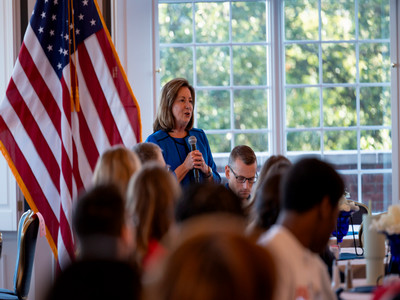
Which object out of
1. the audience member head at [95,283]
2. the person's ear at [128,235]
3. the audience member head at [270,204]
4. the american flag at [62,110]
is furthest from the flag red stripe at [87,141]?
the audience member head at [95,283]

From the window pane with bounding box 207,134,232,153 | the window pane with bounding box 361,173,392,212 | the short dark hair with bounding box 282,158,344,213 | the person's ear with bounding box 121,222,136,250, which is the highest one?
the window pane with bounding box 207,134,232,153

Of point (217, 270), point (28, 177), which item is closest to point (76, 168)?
point (28, 177)

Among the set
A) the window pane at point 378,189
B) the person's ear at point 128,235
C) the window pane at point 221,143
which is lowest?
the window pane at point 378,189

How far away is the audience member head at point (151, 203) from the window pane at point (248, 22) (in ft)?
11.0

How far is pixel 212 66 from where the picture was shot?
5.34 m

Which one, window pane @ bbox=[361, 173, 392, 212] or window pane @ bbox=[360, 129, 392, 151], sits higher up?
window pane @ bbox=[360, 129, 392, 151]

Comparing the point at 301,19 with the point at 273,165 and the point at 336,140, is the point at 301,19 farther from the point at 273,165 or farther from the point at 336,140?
the point at 273,165

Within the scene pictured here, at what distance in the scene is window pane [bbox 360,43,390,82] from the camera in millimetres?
5352

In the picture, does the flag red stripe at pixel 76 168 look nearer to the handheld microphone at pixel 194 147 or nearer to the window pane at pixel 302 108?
the handheld microphone at pixel 194 147

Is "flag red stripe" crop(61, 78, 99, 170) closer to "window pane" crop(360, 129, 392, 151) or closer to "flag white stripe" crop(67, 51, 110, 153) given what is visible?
"flag white stripe" crop(67, 51, 110, 153)

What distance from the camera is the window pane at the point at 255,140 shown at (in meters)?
5.37

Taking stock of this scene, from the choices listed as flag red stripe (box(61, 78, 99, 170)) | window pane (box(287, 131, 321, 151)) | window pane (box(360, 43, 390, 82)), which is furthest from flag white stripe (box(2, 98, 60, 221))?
window pane (box(360, 43, 390, 82))

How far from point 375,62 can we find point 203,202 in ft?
12.7

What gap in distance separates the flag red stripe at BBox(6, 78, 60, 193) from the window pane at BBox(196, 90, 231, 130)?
1.46 m
